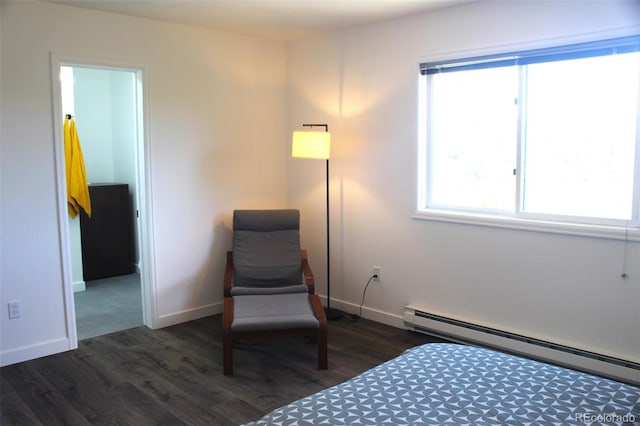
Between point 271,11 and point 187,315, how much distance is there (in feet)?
8.53

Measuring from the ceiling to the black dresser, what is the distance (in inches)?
95.5

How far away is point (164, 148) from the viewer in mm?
4246

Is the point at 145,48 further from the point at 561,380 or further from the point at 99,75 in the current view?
the point at 561,380

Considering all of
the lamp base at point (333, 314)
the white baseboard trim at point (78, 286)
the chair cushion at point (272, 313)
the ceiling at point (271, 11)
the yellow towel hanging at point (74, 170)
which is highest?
the ceiling at point (271, 11)

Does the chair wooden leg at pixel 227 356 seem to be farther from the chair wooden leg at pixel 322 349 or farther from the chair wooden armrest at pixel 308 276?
the chair wooden armrest at pixel 308 276

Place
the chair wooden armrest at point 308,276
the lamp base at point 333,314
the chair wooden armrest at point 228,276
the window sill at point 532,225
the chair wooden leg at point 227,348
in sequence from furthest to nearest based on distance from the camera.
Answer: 1. the lamp base at point 333,314
2. the chair wooden armrest at point 308,276
3. the chair wooden armrest at point 228,276
4. the chair wooden leg at point 227,348
5. the window sill at point 532,225

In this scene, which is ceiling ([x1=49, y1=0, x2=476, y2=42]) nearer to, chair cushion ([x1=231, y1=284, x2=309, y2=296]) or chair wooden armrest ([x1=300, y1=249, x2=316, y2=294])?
chair wooden armrest ([x1=300, y1=249, x2=316, y2=294])

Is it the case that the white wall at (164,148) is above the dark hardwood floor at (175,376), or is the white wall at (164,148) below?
above

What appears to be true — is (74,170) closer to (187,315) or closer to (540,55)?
(187,315)

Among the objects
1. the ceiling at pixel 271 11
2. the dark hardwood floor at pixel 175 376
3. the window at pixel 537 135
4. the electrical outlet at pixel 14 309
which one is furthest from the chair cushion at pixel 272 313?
the ceiling at pixel 271 11

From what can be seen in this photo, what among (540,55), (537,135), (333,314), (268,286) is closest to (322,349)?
(268,286)

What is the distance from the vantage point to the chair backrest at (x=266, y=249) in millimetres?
4246

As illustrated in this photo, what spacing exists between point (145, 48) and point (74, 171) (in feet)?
6.31

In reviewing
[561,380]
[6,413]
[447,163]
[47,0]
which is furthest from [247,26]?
[561,380]
